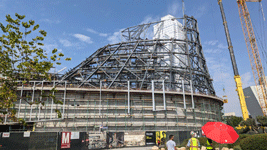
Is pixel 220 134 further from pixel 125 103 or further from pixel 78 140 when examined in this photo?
pixel 125 103

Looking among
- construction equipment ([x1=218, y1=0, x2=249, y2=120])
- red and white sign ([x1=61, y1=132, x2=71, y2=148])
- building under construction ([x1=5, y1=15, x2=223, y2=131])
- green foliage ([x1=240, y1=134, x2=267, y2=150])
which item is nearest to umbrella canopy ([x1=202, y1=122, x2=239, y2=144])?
green foliage ([x1=240, y1=134, x2=267, y2=150])

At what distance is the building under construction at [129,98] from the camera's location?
30.9m

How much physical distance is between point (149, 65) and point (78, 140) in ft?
78.1

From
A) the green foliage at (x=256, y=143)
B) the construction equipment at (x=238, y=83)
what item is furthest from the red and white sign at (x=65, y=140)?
the construction equipment at (x=238, y=83)

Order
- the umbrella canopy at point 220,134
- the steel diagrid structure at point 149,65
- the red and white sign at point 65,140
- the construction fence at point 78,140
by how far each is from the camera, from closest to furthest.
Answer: the umbrella canopy at point 220,134
the construction fence at point 78,140
the red and white sign at point 65,140
the steel diagrid structure at point 149,65

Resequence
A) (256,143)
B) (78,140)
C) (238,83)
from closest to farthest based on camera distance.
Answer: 1. (256,143)
2. (78,140)
3. (238,83)

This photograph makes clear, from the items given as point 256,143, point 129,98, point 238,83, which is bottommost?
point 256,143

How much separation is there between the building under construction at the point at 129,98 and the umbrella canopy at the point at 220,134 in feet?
80.7

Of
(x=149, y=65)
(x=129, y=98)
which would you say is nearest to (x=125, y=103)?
(x=129, y=98)

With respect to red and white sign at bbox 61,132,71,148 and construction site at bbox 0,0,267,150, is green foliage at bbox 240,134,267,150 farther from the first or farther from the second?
red and white sign at bbox 61,132,71,148

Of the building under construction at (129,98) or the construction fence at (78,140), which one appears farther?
the building under construction at (129,98)

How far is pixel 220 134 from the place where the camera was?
722 cm

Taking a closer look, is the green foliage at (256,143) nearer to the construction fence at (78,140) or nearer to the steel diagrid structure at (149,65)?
the construction fence at (78,140)

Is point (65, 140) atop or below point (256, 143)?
below
